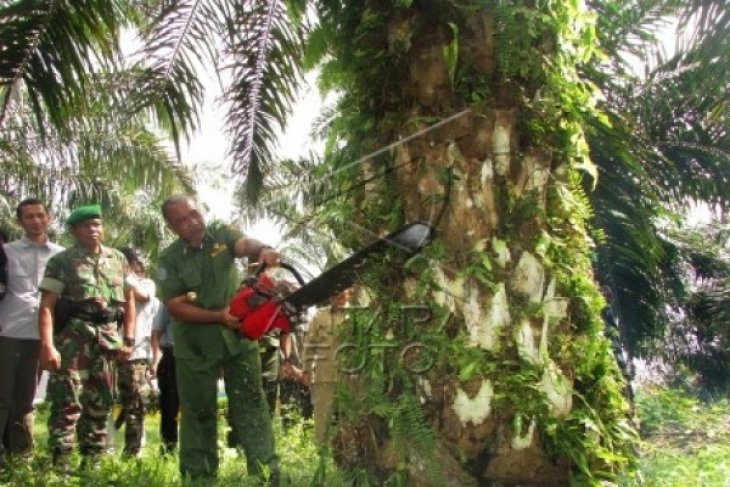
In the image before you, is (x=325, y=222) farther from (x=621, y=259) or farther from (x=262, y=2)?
(x=621, y=259)

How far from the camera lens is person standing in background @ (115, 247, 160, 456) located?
217 inches

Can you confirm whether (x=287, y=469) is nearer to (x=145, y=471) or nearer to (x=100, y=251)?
(x=145, y=471)

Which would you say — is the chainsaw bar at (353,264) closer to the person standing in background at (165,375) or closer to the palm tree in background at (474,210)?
the palm tree in background at (474,210)

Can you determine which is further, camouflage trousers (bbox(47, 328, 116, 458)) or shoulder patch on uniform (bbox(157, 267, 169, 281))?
camouflage trousers (bbox(47, 328, 116, 458))

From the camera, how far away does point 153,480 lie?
12.1 feet

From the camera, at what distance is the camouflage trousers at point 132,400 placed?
18.0ft

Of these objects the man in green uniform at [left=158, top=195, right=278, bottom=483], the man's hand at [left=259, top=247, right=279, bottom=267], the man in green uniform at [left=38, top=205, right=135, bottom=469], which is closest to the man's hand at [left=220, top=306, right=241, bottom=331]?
the man in green uniform at [left=158, top=195, right=278, bottom=483]

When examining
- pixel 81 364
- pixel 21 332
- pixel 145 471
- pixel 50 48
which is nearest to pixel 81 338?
pixel 81 364

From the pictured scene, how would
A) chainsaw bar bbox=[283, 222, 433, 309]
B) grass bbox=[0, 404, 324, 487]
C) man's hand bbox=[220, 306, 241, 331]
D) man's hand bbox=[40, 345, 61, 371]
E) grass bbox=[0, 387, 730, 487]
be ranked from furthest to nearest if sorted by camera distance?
1. man's hand bbox=[40, 345, 61, 371]
2. man's hand bbox=[220, 306, 241, 331]
3. grass bbox=[0, 404, 324, 487]
4. grass bbox=[0, 387, 730, 487]
5. chainsaw bar bbox=[283, 222, 433, 309]

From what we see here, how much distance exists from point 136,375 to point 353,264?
3080 mm

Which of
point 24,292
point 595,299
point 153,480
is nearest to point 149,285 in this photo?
point 24,292

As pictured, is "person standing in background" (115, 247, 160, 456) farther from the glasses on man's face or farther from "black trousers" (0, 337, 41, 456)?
the glasses on man's face

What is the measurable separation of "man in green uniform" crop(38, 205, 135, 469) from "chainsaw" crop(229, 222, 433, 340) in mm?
1267

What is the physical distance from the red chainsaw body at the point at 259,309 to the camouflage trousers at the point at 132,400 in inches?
81.6
